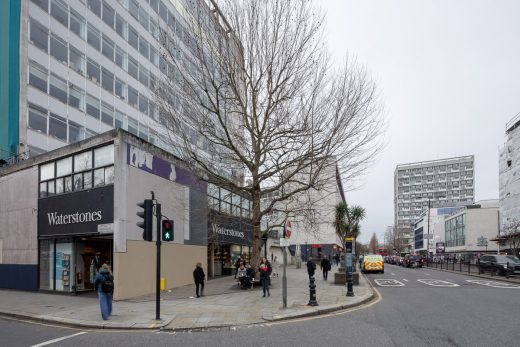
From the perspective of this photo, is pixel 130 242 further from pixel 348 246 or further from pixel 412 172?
pixel 412 172

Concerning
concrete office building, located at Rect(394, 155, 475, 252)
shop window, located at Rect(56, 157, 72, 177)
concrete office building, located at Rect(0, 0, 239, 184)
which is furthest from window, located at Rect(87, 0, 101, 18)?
concrete office building, located at Rect(394, 155, 475, 252)

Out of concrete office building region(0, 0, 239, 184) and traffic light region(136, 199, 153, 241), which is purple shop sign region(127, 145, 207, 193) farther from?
traffic light region(136, 199, 153, 241)

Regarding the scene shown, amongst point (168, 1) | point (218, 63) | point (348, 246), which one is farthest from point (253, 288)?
point (168, 1)

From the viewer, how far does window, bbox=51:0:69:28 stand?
30391 mm

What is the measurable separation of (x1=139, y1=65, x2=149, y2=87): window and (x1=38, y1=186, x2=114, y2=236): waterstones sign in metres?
22.2

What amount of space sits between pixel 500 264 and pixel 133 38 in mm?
34758

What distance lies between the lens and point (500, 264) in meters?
29.3

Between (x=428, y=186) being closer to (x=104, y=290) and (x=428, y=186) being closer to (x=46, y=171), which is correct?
(x=46, y=171)

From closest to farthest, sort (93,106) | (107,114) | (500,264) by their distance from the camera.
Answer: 1. (500,264)
2. (93,106)
3. (107,114)

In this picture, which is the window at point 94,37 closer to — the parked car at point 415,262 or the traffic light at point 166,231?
the traffic light at point 166,231

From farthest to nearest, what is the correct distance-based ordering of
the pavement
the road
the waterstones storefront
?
the waterstones storefront → the pavement → the road

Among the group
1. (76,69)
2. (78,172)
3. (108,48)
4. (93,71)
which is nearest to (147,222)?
(78,172)

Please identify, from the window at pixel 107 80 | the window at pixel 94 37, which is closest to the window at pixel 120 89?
the window at pixel 107 80

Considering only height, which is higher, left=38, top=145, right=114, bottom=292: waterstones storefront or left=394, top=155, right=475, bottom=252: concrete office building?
left=394, top=155, right=475, bottom=252: concrete office building
